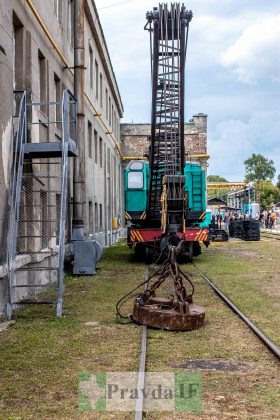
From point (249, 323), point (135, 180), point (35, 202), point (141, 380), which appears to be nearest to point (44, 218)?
point (35, 202)

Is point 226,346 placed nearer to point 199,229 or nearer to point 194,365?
point 194,365

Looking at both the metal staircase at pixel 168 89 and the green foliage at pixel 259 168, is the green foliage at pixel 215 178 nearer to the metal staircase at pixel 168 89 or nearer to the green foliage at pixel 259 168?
the green foliage at pixel 259 168

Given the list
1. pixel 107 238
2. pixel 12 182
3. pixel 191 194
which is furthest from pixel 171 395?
pixel 107 238

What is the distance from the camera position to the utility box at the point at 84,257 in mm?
15336

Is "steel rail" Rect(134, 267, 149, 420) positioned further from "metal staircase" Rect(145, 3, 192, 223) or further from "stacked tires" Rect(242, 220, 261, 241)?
"stacked tires" Rect(242, 220, 261, 241)

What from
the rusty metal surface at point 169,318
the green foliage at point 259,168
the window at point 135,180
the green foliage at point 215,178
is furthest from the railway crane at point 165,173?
the green foliage at point 215,178

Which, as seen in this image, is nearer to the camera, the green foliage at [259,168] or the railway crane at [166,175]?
the railway crane at [166,175]

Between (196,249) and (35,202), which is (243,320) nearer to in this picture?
(35,202)

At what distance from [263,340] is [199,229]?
11.1m

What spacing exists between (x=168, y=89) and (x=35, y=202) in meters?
7.05

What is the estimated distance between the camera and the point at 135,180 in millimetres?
19828

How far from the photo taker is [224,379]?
5957mm

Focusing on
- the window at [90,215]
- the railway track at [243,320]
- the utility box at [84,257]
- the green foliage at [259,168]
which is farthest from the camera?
the green foliage at [259,168]

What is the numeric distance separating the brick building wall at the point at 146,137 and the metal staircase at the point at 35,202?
27.9m
